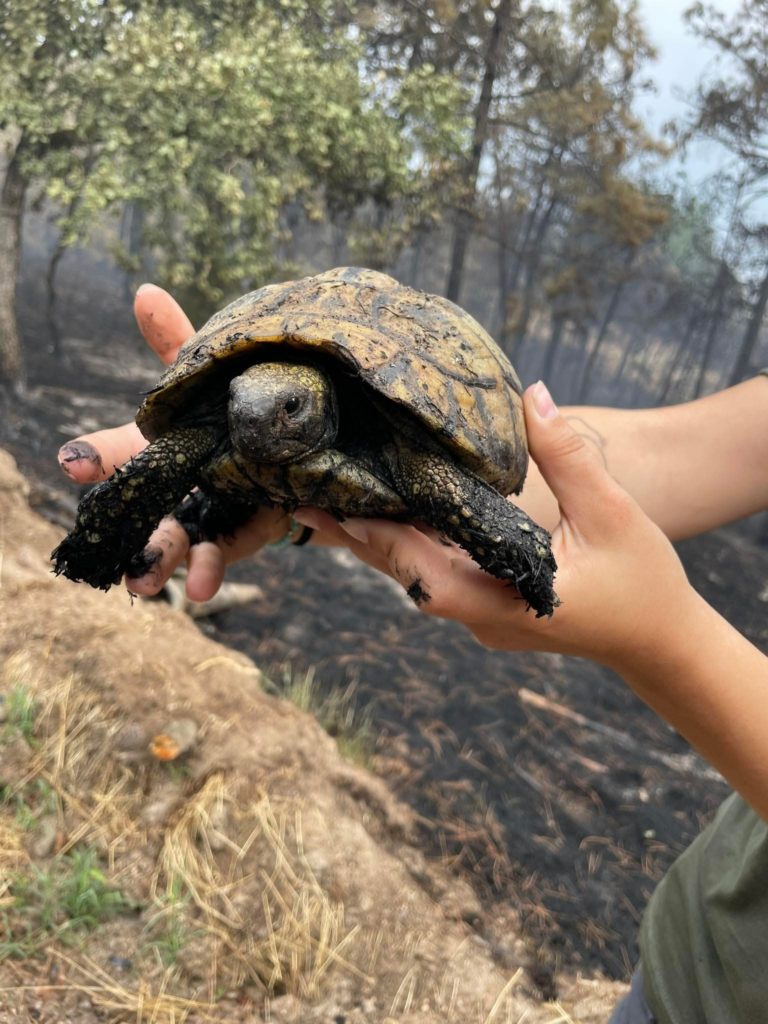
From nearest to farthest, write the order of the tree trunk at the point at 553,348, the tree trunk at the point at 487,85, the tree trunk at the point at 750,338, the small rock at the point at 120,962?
the small rock at the point at 120,962 → the tree trunk at the point at 487,85 → the tree trunk at the point at 750,338 → the tree trunk at the point at 553,348

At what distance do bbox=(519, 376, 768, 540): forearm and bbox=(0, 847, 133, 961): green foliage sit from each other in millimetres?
1615

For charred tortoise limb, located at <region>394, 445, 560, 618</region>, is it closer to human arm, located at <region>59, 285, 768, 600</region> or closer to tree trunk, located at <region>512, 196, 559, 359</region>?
human arm, located at <region>59, 285, 768, 600</region>

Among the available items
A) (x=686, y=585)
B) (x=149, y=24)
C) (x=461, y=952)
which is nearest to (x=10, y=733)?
(x=461, y=952)

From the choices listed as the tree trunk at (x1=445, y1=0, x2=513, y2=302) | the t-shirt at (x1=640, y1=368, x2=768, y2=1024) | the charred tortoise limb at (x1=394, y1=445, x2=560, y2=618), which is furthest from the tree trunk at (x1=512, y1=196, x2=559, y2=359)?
the t-shirt at (x1=640, y1=368, x2=768, y2=1024)

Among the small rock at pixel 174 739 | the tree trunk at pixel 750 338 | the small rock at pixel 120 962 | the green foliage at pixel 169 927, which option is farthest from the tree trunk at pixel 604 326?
the small rock at pixel 120 962

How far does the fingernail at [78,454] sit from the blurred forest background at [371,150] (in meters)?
2.73

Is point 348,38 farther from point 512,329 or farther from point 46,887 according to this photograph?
point 46,887

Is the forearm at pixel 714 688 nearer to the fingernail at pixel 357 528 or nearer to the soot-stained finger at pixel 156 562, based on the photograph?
the fingernail at pixel 357 528

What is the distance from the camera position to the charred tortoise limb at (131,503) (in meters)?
1.19

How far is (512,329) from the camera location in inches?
310

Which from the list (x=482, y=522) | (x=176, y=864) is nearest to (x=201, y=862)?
(x=176, y=864)

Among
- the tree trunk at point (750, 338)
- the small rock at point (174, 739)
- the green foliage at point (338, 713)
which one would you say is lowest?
the green foliage at point (338, 713)

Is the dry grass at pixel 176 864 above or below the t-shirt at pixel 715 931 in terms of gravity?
below

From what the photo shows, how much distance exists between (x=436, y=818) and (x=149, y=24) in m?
3.93
